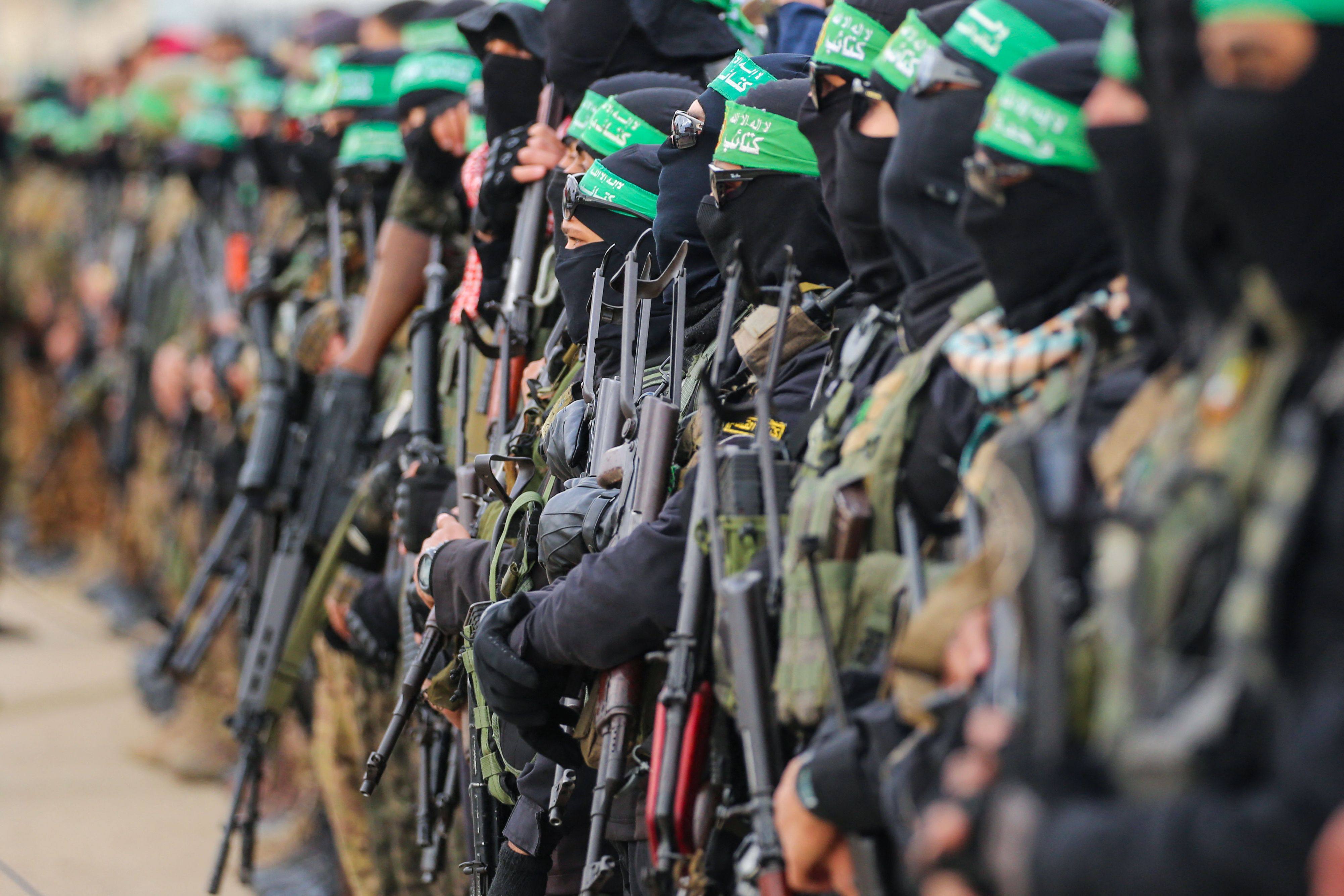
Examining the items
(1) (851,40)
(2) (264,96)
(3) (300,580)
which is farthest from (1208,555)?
(2) (264,96)

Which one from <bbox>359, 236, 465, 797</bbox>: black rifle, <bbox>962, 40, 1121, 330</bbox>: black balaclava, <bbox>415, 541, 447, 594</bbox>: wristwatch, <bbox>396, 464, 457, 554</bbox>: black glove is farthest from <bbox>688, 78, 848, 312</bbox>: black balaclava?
<bbox>396, 464, 457, 554</bbox>: black glove

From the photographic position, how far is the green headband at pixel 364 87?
5586mm

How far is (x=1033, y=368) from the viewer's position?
2047 mm

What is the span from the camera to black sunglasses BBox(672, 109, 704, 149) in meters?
3.29

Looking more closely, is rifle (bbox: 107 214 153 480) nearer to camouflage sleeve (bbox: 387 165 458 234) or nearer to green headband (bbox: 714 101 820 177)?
camouflage sleeve (bbox: 387 165 458 234)

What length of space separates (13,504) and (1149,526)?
10911 mm

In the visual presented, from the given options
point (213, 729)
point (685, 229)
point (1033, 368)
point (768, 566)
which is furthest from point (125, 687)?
point (1033, 368)

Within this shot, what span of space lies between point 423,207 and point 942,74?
306 centimetres

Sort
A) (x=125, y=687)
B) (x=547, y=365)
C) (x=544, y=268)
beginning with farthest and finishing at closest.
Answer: (x=125, y=687)
(x=544, y=268)
(x=547, y=365)

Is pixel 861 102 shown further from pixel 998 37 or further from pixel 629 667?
pixel 629 667

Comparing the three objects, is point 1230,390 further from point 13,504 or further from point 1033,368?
point 13,504

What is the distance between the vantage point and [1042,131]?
2.07m

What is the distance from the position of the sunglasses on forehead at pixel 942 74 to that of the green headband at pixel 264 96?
533 centimetres

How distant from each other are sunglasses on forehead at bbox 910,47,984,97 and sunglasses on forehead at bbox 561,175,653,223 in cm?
123
